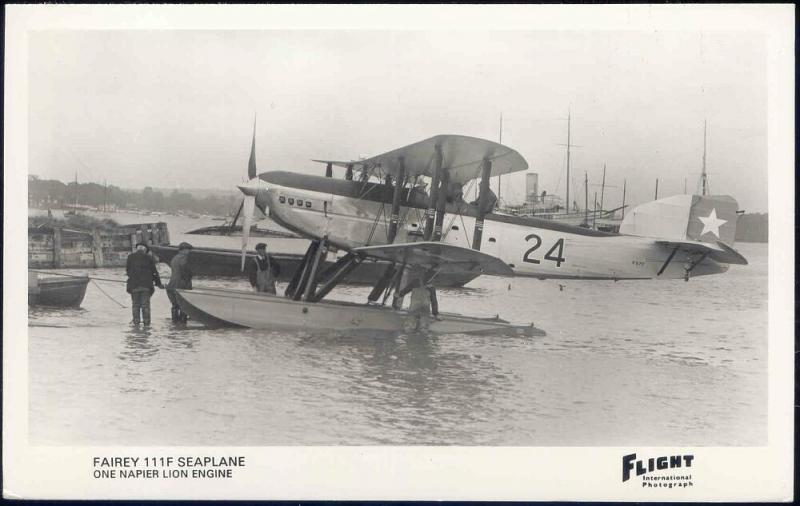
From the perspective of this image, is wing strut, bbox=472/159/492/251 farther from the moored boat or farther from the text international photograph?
the moored boat

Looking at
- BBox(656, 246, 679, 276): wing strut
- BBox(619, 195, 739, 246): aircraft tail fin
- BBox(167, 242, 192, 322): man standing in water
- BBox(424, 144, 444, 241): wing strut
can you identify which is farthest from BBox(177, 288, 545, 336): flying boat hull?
BBox(619, 195, 739, 246): aircraft tail fin

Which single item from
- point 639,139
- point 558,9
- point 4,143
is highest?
point 558,9

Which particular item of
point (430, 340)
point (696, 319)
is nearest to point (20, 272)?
point (430, 340)

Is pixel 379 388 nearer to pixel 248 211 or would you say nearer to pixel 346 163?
pixel 248 211

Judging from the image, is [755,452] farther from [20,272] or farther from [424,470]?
[20,272]

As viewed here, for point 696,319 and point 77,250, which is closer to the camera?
point 696,319

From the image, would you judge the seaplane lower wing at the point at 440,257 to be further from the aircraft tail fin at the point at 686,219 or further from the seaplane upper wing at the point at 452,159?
the aircraft tail fin at the point at 686,219

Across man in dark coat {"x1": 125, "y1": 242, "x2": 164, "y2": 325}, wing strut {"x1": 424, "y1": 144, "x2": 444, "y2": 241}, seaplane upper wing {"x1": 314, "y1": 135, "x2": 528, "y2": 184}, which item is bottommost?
man in dark coat {"x1": 125, "y1": 242, "x2": 164, "y2": 325}
